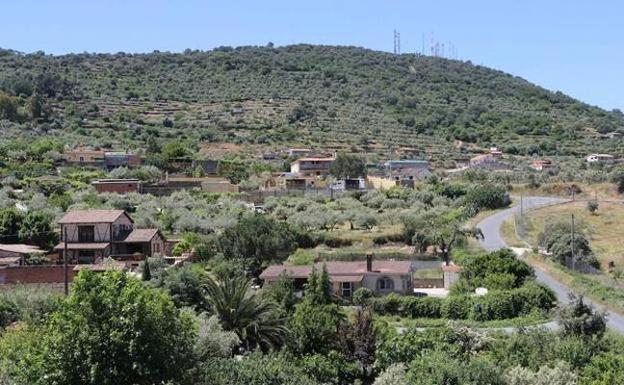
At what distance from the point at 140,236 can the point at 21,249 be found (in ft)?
22.1

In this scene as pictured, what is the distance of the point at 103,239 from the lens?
50531 millimetres

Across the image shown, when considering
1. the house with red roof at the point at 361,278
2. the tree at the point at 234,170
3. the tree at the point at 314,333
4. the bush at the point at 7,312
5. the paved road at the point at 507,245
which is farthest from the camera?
the tree at the point at 234,170

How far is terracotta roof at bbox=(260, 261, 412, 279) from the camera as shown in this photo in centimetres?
4375

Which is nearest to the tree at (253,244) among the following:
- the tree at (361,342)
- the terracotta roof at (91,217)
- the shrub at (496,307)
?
the terracotta roof at (91,217)

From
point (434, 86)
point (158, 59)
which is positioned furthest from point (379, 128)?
point (158, 59)

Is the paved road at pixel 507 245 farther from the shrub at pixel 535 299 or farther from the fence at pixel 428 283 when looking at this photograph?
the fence at pixel 428 283

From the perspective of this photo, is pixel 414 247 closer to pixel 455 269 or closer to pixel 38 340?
pixel 455 269

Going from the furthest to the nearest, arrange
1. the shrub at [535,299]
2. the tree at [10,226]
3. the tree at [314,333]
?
the tree at [10,226], the shrub at [535,299], the tree at [314,333]

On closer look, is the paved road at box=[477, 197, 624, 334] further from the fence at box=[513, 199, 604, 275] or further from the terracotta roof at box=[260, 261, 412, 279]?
the terracotta roof at box=[260, 261, 412, 279]

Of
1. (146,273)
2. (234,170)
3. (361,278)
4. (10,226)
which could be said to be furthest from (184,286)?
(234,170)

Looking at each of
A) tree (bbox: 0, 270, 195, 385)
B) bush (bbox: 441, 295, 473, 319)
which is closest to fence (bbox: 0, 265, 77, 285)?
bush (bbox: 441, 295, 473, 319)

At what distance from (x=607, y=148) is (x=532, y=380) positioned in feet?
383

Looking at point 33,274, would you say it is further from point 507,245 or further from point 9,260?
point 507,245

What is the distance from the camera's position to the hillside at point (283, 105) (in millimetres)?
119500
